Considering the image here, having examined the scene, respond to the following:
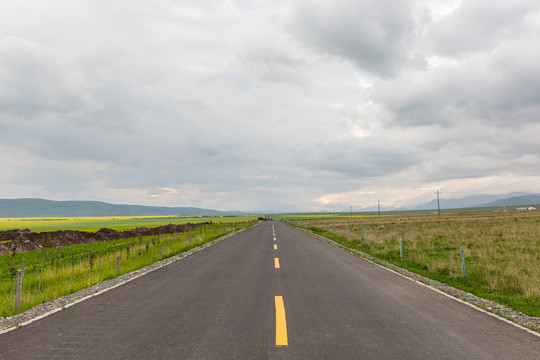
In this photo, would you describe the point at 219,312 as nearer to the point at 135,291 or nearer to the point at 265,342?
the point at 265,342

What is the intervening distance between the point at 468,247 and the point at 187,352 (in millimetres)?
19085

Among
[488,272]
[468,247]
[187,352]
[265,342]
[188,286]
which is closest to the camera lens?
[187,352]

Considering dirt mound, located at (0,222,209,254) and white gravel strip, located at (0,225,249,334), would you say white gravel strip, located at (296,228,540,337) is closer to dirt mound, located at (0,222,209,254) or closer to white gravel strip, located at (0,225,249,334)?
white gravel strip, located at (0,225,249,334)

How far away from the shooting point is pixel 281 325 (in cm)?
521

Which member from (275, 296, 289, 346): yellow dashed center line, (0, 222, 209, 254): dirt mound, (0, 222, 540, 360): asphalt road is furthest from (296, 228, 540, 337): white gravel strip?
(0, 222, 209, 254): dirt mound

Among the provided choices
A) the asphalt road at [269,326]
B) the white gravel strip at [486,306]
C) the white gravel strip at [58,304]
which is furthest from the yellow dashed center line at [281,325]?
the white gravel strip at [58,304]

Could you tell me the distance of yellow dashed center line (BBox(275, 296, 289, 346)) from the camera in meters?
4.49

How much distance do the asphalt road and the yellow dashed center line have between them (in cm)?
2

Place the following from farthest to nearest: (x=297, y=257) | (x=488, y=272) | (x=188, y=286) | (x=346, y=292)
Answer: (x=297, y=257), (x=488, y=272), (x=188, y=286), (x=346, y=292)

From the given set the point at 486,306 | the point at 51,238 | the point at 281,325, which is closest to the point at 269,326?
the point at 281,325

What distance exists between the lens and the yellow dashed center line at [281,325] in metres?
4.49

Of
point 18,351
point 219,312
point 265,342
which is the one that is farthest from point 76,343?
point 265,342

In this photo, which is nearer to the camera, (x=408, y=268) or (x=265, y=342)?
(x=265, y=342)

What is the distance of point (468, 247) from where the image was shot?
1769cm
